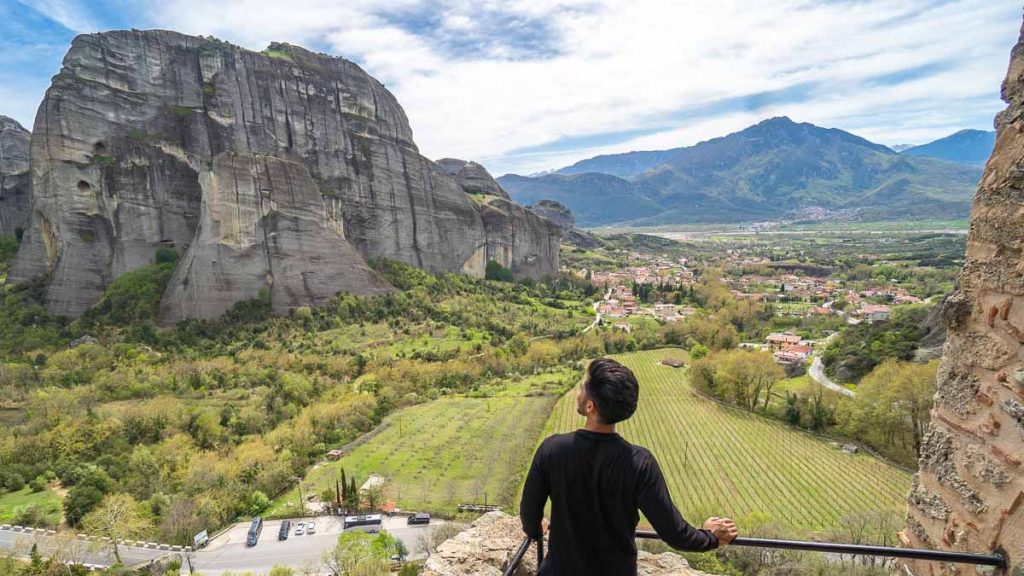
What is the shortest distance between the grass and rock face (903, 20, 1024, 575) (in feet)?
88.6

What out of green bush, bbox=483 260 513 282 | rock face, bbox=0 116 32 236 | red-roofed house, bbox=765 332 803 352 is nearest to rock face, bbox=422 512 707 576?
red-roofed house, bbox=765 332 803 352

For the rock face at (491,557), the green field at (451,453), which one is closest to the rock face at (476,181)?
the green field at (451,453)

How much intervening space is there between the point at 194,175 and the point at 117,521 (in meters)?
34.3

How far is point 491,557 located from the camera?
5.11 meters

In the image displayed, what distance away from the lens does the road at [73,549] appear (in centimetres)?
1700

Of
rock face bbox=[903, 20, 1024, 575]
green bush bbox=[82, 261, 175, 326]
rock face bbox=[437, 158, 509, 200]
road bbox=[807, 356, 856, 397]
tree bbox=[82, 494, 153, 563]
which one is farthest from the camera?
rock face bbox=[437, 158, 509, 200]

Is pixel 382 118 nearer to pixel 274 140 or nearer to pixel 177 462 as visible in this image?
pixel 274 140

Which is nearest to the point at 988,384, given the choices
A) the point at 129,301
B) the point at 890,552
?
the point at 890,552

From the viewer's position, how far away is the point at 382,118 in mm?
56844

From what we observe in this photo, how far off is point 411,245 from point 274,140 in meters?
17.4

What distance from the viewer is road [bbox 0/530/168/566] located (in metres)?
17.0

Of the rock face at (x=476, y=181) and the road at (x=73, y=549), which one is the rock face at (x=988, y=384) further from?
the rock face at (x=476, y=181)

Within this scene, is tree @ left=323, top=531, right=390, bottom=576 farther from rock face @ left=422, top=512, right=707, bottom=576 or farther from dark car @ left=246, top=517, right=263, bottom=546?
rock face @ left=422, top=512, right=707, bottom=576

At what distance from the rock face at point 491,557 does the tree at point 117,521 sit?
62.7 feet
